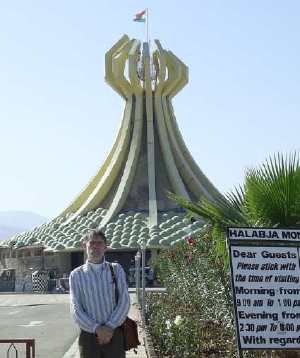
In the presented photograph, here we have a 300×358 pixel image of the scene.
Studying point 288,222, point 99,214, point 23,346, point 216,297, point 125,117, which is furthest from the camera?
point 125,117

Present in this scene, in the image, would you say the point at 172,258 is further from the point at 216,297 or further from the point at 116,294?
the point at 116,294

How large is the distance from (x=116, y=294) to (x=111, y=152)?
125ft

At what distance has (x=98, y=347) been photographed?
5.89 metres

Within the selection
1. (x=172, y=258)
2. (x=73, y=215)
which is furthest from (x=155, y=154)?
(x=172, y=258)

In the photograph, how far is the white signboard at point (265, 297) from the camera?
18.9 feet

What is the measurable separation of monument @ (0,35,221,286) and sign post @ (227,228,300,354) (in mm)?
33169

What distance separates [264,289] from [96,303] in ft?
4.51

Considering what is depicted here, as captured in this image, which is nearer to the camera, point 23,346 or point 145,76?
point 23,346

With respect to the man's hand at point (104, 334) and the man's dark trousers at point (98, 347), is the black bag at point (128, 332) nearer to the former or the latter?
the man's dark trousers at point (98, 347)

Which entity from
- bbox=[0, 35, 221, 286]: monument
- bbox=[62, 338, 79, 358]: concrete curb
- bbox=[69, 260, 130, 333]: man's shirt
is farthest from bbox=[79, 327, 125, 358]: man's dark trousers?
bbox=[0, 35, 221, 286]: monument

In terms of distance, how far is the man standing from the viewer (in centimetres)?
587

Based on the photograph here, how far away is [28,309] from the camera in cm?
2131

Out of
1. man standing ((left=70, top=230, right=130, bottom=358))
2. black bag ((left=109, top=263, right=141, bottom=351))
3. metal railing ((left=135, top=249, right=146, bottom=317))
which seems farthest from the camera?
metal railing ((left=135, top=249, right=146, bottom=317))

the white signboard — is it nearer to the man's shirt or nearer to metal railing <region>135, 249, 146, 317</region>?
the man's shirt
